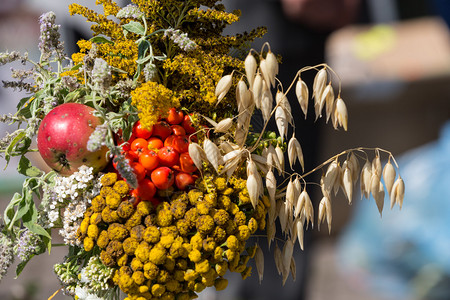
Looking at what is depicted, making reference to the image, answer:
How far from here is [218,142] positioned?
936 mm

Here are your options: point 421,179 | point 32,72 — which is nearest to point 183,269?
point 32,72

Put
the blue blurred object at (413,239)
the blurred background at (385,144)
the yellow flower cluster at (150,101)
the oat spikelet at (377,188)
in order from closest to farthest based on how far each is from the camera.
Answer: the yellow flower cluster at (150,101)
the oat spikelet at (377,188)
the blurred background at (385,144)
the blue blurred object at (413,239)

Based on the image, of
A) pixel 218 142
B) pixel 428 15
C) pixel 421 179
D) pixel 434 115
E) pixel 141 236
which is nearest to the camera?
pixel 141 236

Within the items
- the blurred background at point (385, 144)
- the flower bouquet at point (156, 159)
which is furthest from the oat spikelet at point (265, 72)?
the blurred background at point (385, 144)

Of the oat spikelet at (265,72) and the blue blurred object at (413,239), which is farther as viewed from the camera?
the blue blurred object at (413,239)

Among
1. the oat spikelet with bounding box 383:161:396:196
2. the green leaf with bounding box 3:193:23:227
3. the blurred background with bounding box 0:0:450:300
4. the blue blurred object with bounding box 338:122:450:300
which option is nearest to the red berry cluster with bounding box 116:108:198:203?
the green leaf with bounding box 3:193:23:227

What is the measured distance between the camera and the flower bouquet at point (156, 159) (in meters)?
0.84

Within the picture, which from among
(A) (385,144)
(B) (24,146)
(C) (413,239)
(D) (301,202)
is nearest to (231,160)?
(D) (301,202)

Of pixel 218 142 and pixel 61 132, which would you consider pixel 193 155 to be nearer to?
pixel 218 142

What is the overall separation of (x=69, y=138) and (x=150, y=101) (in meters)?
0.14

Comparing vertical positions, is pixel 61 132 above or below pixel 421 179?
above

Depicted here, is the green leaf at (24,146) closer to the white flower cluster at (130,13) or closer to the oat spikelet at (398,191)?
the white flower cluster at (130,13)

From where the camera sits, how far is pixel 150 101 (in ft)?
2.72

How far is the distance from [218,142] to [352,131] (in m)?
2.53
